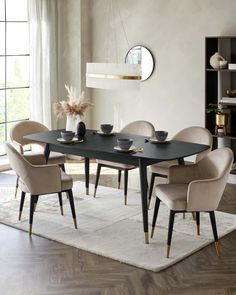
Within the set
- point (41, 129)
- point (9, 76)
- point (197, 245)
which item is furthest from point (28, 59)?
point (197, 245)

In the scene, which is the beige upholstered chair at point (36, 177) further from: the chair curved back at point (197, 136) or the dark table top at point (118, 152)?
the chair curved back at point (197, 136)

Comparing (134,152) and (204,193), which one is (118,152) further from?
(204,193)

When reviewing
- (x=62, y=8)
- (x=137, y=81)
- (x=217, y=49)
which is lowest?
(x=137, y=81)

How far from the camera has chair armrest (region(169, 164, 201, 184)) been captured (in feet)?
18.0

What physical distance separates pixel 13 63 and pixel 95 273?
4776 millimetres

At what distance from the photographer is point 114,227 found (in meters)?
5.67

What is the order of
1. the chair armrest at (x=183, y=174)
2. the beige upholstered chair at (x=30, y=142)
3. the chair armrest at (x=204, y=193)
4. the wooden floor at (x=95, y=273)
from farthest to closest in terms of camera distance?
the beige upholstered chair at (x=30, y=142) < the chair armrest at (x=183, y=174) < the chair armrest at (x=204, y=193) < the wooden floor at (x=95, y=273)

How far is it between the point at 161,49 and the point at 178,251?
3.80 m

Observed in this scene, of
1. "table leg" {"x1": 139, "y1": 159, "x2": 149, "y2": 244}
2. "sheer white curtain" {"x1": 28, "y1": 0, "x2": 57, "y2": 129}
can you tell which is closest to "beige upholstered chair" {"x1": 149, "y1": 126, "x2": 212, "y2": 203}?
"table leg" {"x1": 139, "y1": 159, "x2": 149, "y2": 244}

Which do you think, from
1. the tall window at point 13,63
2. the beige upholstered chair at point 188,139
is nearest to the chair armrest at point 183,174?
the beige upholstered chair at point 188,139

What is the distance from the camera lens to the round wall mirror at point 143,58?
27.1 feet

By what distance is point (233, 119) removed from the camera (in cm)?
751

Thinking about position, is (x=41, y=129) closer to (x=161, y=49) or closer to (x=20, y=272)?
(x=161, y=49)

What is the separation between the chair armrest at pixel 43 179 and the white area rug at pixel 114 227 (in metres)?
0.41
